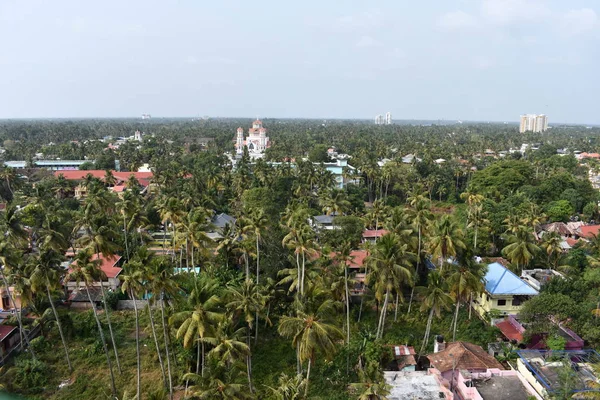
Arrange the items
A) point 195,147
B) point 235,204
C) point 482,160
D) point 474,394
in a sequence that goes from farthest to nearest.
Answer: point 195,147 → point 482,160 → point 235,204 → point 474,394

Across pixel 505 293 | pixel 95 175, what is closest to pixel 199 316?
pixel 505 293

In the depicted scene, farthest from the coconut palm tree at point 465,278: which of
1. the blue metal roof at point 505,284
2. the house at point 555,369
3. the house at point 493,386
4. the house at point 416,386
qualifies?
the house at point 416,386

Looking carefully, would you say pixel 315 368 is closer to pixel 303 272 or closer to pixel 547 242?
pixel 303 272

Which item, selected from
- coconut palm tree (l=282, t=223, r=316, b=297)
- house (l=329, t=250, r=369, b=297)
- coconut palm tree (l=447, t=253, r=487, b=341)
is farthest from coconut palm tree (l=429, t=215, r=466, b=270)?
coconut palm tree (l=282, t=223, r=316, b=297)

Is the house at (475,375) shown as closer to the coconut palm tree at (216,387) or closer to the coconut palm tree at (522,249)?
the coconut palm tree at (216,387)

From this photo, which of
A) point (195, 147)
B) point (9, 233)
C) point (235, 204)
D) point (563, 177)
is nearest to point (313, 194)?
point (235, 204)

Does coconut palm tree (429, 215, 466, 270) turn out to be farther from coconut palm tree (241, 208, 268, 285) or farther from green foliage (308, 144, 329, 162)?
green foliage (308, 144, 329, 162)

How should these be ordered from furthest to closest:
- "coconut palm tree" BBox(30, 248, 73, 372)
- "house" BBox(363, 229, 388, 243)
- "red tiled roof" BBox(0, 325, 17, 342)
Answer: "house" BBox(363, 229, 388, 243)
"red tiled roof" BBox(0, 325, 17, 342)
"coconut palm tree" BBox(30, 248, 73, 372)
